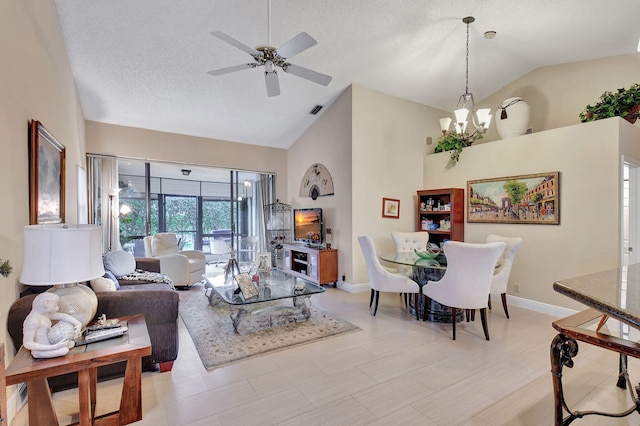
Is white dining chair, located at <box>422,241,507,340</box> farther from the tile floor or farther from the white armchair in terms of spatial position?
the white armchair

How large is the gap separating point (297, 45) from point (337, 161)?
9.75 feet

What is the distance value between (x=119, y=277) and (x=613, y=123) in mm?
6290

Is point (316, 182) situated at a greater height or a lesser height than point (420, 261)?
greater

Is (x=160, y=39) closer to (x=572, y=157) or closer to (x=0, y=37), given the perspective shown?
(x=0, y=37)

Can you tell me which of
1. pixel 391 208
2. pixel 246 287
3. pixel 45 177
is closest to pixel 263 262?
pixel 246 287

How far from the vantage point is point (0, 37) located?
183cm

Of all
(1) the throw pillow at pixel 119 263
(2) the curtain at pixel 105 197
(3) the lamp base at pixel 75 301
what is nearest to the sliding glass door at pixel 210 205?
(2) the curtain at pixel 105 197

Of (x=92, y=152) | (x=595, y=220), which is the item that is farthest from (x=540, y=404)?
(x=92, y=152)

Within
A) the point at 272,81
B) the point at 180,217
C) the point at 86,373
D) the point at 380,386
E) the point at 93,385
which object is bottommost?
the point at 380,386

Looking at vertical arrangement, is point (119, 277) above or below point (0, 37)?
below

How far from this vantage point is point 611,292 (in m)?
1.28

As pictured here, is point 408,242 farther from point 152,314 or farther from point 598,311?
point 152,314

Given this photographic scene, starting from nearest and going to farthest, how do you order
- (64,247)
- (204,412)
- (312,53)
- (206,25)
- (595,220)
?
(64,247) → (204,412) → (206,25) → (595,220) → (312,53)

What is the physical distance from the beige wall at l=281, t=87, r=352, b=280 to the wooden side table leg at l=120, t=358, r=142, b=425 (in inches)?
141
